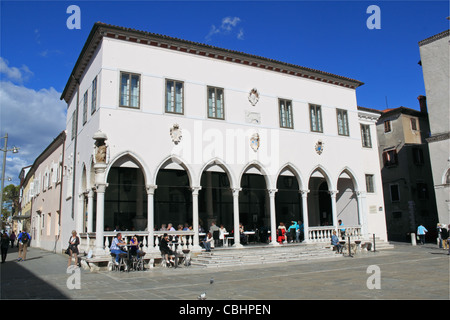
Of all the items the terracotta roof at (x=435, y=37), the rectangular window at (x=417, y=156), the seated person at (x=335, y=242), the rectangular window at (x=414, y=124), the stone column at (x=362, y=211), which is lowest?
the seated person at (x=335, y=242)

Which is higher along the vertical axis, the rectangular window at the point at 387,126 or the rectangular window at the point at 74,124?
the rectangular window at the point at 387,126

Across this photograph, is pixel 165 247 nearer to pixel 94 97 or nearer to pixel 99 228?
pixel 99 228

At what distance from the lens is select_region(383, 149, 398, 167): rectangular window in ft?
114

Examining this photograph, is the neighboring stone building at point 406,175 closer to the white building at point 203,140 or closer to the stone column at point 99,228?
the white building at point 203,140

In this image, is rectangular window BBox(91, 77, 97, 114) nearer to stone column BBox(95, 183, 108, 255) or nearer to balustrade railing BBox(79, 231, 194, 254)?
stone column BBox(95, 183, 108, 255)

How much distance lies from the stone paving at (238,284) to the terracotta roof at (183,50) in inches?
410

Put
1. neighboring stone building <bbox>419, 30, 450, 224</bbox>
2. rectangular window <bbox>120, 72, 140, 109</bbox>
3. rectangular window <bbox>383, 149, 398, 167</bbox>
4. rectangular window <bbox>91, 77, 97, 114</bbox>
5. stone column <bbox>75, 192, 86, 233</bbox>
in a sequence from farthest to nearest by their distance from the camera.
→ rectangular window <bbox>383, 149, 398, 167</bbox>, neighboring stone building <bbox>419, 30, 450, 224</bbox>, stone column <bbox>75, 192, 86, 233</bbox>, rectangular window <bbox>91, 77, 97, 114</bbox>, rectangular window <bbox>120, 72, 140, 109</bbox>

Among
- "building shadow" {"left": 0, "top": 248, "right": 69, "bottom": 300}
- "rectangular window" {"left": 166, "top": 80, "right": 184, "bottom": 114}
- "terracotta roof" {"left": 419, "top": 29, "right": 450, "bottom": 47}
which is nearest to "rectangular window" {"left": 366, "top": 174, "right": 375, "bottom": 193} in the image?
"terracotta roof" {"left": 419, "top": 29, "right": 450, "bottom": 47}

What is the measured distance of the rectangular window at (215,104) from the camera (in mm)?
19578

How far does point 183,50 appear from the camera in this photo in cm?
1905

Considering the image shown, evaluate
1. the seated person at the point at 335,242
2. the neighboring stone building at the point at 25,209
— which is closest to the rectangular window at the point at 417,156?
the seated person at the point at 335,242

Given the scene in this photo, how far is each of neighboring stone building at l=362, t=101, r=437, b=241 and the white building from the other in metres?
9.81

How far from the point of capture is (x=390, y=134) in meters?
35.5

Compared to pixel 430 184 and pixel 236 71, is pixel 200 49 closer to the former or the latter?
pixel 236 71
